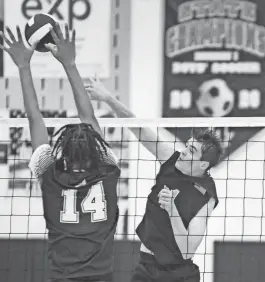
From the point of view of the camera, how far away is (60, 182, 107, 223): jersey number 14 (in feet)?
11.6

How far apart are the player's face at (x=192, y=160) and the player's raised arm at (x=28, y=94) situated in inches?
42.6

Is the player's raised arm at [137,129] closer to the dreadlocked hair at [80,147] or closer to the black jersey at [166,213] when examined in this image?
the black jersey at [166,213]

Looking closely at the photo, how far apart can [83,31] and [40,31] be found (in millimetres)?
1901

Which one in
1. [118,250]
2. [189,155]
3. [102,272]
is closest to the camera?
[102,272]

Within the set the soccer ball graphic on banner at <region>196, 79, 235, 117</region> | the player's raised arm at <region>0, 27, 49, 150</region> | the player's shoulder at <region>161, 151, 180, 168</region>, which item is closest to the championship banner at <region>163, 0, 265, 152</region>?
the soccer ball graphic on banner at <region>196, 79, 235, 117</region>

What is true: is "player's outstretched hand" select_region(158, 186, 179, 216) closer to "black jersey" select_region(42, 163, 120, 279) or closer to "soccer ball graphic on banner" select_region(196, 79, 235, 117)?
"black jersey" select_region(42, 163, 120, 279)

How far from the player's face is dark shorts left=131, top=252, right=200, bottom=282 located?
58 cm

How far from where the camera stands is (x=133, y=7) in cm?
659

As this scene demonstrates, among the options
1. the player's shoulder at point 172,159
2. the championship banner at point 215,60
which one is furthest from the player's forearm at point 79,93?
the championship banner at point 215,60

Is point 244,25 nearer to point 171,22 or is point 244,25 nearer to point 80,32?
point 171,22

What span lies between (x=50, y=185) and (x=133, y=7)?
3.36m

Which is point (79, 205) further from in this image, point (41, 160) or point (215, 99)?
point (215, 99)

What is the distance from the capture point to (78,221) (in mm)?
3535

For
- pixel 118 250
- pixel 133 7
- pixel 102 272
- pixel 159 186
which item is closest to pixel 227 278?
pixel 118 250
